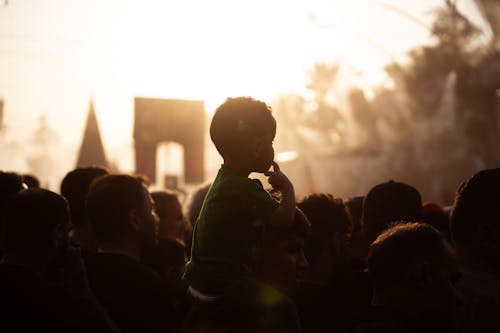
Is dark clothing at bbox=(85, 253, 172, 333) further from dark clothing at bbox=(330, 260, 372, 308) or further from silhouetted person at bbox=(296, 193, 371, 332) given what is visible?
dark clothing at bbox=(330, 260, 372, 308)

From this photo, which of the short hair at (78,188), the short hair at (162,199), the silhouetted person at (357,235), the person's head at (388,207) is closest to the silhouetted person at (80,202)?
the short hair at (78,188)

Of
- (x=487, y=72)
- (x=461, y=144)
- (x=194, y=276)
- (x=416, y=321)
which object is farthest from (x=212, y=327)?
(x=461, y=144)

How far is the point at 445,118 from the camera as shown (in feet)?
178

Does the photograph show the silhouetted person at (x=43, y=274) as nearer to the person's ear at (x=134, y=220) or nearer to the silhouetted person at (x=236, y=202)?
the silhouetted person at (x=236, y=202)

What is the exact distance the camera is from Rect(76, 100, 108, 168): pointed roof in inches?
1161

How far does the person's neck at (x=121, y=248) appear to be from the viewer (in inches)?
157

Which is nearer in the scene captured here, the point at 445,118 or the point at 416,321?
the point at 416,321

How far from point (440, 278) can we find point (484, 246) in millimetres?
487

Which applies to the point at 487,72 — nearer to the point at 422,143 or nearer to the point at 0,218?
the point at 422,143

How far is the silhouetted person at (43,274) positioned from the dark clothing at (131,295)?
22.0 inches

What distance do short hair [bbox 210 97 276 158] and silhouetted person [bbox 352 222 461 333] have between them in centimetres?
82

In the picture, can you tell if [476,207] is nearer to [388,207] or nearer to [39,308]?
→ [388,207]

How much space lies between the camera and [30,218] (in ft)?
10.2

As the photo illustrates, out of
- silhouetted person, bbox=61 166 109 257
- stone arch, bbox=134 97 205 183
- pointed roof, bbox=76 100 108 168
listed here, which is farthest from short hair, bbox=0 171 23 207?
pointed roof, bbox=76 100 108 168
